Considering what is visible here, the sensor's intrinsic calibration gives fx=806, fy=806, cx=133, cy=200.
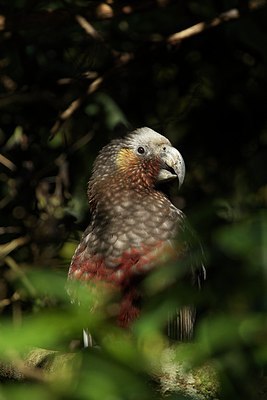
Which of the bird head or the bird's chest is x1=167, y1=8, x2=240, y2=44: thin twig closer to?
the bird head

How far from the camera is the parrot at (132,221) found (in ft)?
11.7

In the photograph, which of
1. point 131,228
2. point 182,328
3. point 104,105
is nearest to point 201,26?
point 104,105

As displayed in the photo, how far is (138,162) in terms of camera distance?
13.9 ft

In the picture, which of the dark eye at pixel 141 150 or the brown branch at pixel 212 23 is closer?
the brown branch at pixel 212 23

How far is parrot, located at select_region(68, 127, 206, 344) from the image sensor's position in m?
3.57

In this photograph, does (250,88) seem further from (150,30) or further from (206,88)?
(150,30)

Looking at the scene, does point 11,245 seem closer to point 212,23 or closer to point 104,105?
point 104,105

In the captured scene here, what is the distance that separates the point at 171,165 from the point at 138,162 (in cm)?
21

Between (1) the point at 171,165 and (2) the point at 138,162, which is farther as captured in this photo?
(2) the point at 138,162

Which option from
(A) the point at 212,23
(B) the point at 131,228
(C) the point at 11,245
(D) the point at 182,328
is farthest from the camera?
(C) the point at 11,245

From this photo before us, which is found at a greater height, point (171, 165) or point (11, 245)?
point (171, 165)

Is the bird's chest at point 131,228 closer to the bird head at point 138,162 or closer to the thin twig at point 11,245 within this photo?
the bird head at point 138,162

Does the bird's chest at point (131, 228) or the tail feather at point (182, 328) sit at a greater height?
the bird's chest at point (131, 228)

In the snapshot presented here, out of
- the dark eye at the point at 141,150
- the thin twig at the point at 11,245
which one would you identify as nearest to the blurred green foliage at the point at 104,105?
the thin twig at the point at 11,245
